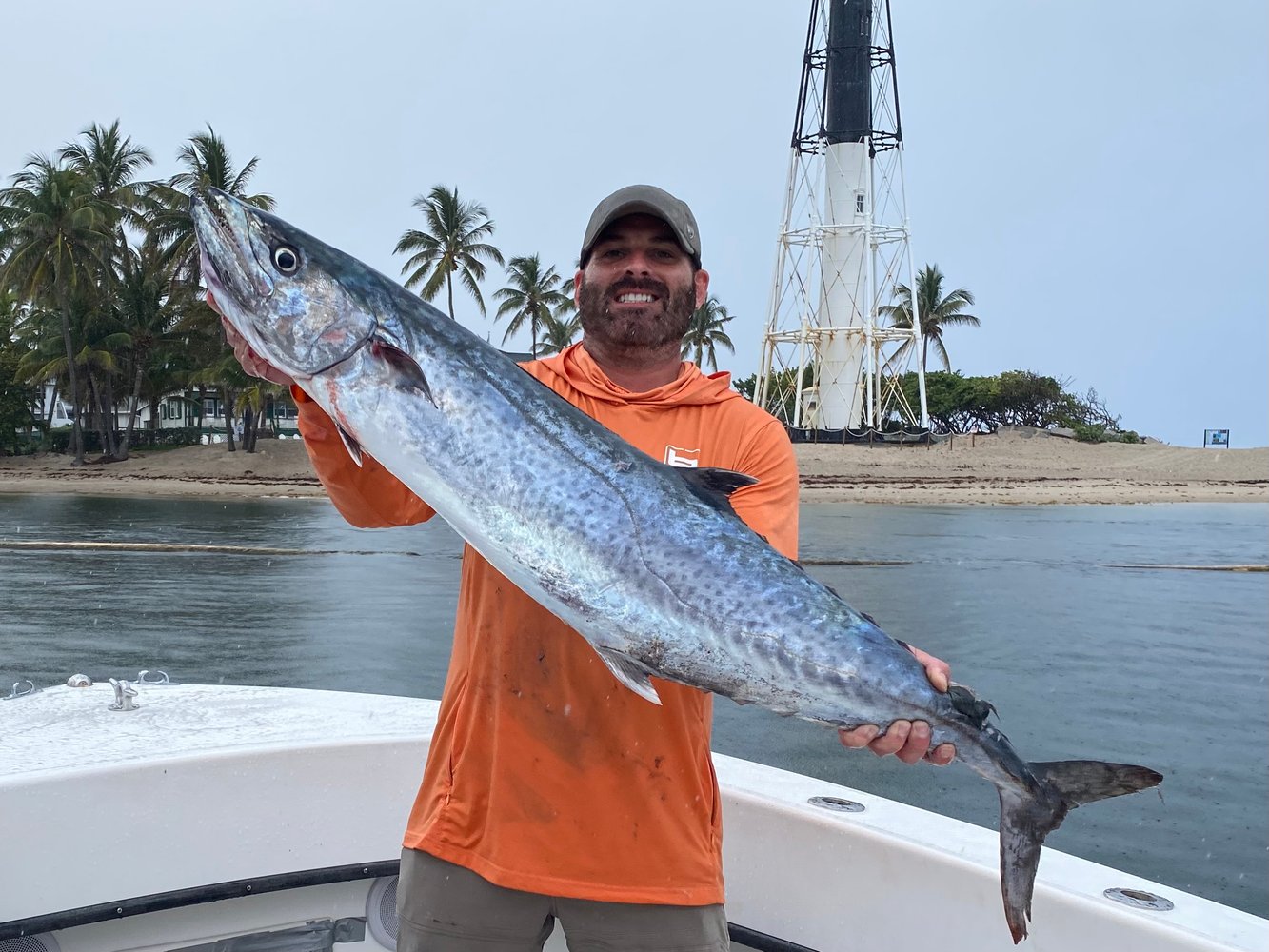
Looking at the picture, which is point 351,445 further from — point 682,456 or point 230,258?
point 682,456

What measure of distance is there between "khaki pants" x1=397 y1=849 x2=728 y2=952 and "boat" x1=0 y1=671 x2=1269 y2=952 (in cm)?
95

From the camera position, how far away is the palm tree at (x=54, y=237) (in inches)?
1574

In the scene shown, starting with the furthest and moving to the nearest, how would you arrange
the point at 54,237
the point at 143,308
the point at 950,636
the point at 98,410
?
the point at 98,410 < the point at 143,308 < the point at 54,237 < the point at 950,636

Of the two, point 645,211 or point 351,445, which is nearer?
point 351,445

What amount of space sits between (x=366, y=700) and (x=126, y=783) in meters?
1.18

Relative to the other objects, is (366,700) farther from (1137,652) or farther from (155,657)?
(1137,652)

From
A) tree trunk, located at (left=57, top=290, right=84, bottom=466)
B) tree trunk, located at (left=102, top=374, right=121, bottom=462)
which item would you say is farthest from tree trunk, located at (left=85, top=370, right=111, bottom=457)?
tree trunk, located at (left=57, top=290, right=84, bottom=466)

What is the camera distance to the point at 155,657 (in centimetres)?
1076

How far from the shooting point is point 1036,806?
237 cm

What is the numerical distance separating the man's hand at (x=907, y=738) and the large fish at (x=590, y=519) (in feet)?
0.07

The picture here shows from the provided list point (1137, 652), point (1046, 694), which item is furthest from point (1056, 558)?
point (1046, 694)

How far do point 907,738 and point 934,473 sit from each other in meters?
40.1

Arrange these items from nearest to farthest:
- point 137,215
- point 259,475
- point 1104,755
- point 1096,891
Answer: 1. point 1096,891
2. point 1104,755
3. point 259,475
4. point 137,215

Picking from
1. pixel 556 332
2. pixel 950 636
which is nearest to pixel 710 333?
pixel 556 332
